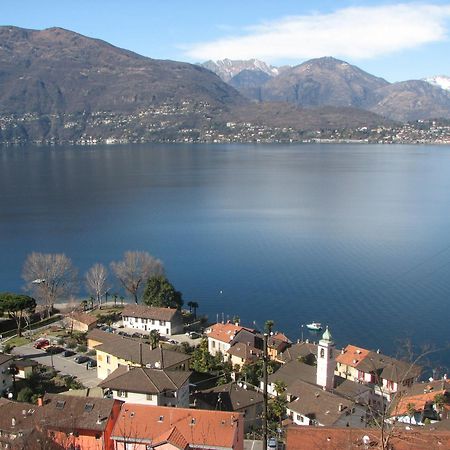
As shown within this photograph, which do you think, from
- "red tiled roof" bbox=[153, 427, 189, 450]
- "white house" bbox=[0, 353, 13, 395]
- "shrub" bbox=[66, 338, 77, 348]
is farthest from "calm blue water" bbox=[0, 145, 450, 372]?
"red tiled roof" bbox=[153, 427, 189, 450]

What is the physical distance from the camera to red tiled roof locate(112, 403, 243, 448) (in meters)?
15.5

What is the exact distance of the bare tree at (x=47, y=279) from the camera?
121 ft

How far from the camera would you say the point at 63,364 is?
2680 centimetres

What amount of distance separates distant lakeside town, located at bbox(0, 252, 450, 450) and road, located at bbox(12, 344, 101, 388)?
66mm

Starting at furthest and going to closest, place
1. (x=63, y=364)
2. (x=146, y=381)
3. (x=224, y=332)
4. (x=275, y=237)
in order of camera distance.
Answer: (x=275, y=237)
(x=224, y=332)
(x=63, y=364)
(x=146, y=381)

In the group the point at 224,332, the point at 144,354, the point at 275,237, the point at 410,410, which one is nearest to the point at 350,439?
the point at 410,410

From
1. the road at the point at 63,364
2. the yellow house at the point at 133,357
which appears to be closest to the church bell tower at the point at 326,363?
the yellow house at the point at 133,357

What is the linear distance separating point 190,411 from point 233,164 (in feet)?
430

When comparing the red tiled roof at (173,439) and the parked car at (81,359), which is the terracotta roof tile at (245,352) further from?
the red tiled roof at (173,439)

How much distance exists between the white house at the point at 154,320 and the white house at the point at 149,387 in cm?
1166

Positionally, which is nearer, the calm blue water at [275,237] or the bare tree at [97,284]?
the bare tree at [97,284]

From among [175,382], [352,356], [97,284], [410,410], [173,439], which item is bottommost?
[352,356]

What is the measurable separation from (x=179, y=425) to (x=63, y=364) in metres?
12.6

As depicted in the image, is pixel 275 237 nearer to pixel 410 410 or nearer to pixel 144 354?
pixel 144 354
